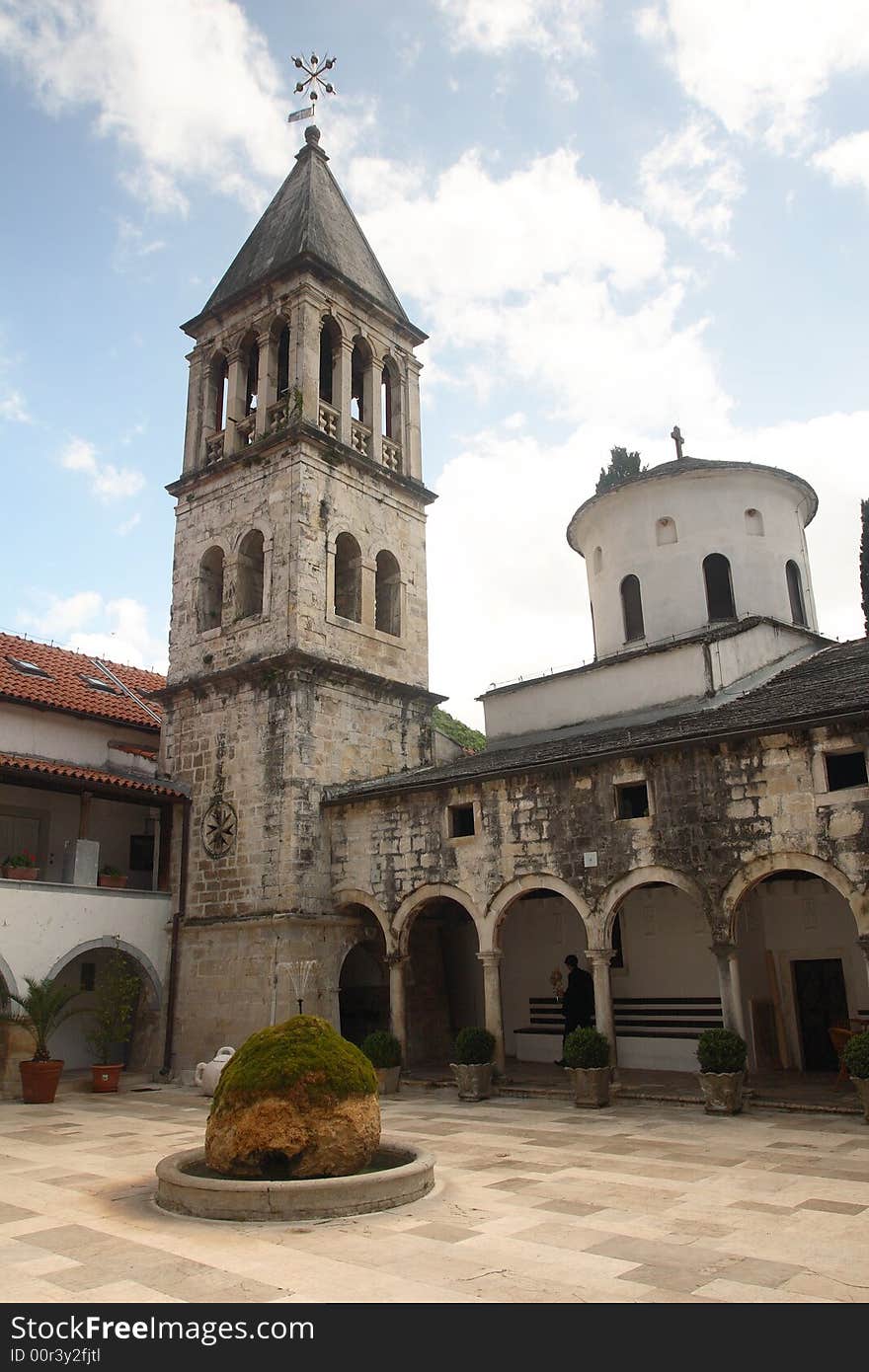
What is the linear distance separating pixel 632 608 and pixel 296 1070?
589 inches

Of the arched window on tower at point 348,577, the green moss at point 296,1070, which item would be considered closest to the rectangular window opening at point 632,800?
the green moss at point 296,1070

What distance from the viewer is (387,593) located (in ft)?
70.7

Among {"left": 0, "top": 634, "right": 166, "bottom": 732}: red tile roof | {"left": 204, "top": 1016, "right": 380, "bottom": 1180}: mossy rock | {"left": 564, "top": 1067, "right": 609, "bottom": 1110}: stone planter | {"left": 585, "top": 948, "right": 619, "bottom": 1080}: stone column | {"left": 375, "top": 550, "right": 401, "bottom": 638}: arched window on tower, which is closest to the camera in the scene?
{"left": 204, "top": 1016, "right": 380, "bottom": 1180}: mossy rock

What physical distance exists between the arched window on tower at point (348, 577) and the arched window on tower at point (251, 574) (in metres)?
1.59

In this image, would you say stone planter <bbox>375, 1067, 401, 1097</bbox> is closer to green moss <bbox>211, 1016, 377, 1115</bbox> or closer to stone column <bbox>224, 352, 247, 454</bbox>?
green moss <bbox>211, 1016, 377, 1115</bbox>

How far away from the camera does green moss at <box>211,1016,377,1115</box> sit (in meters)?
7.86

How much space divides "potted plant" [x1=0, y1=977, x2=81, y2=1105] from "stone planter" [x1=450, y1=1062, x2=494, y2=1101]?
6408 mm

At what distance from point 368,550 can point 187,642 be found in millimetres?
4252

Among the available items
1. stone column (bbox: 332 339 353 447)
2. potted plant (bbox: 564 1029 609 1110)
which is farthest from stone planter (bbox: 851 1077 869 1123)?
stone column (bbox: 332 339 353 447)

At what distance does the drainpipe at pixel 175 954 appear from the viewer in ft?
59.7

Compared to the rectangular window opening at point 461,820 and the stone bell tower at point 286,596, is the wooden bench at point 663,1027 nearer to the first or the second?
the rectangular window opening at point 461,820

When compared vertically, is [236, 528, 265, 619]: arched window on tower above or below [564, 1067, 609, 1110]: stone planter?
above

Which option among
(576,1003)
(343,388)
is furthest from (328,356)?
(576,1003)
